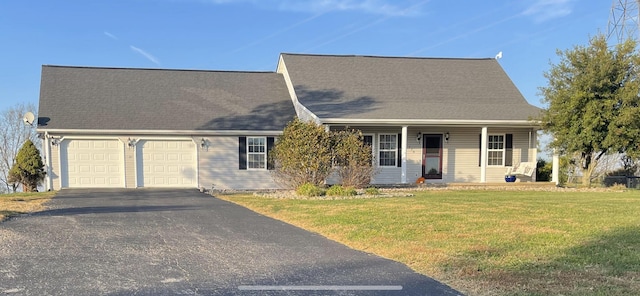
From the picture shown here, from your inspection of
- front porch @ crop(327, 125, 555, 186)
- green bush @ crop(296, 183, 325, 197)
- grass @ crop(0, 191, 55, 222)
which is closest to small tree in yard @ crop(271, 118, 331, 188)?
green bush @ crop(296, 183, 325, 197)

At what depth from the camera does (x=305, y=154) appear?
12.0 meters

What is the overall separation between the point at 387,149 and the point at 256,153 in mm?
5121

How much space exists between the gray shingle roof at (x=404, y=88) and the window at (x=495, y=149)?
3.85 ft

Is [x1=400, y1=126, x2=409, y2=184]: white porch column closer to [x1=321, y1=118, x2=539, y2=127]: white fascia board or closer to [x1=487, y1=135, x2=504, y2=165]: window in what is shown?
[x1=321, y1=118, x2=539, y2=127]: white fascia board

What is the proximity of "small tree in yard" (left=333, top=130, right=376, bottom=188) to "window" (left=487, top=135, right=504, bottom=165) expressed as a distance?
6.11m

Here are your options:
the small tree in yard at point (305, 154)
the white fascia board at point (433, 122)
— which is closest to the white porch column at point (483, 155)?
the white fascia board at point (433, 122)

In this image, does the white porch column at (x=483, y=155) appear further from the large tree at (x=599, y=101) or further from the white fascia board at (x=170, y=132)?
the white fascia board at (x=170, y=132)

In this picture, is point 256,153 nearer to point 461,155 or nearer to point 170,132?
point 170,132

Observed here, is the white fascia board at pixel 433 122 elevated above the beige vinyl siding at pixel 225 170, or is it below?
above

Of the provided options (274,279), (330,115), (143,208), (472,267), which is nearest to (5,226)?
(143,208)

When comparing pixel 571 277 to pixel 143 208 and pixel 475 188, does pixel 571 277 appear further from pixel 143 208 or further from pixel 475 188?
pixel 475 188

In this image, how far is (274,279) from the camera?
416cm

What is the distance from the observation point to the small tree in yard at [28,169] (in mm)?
14047

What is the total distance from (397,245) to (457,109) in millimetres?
11467
